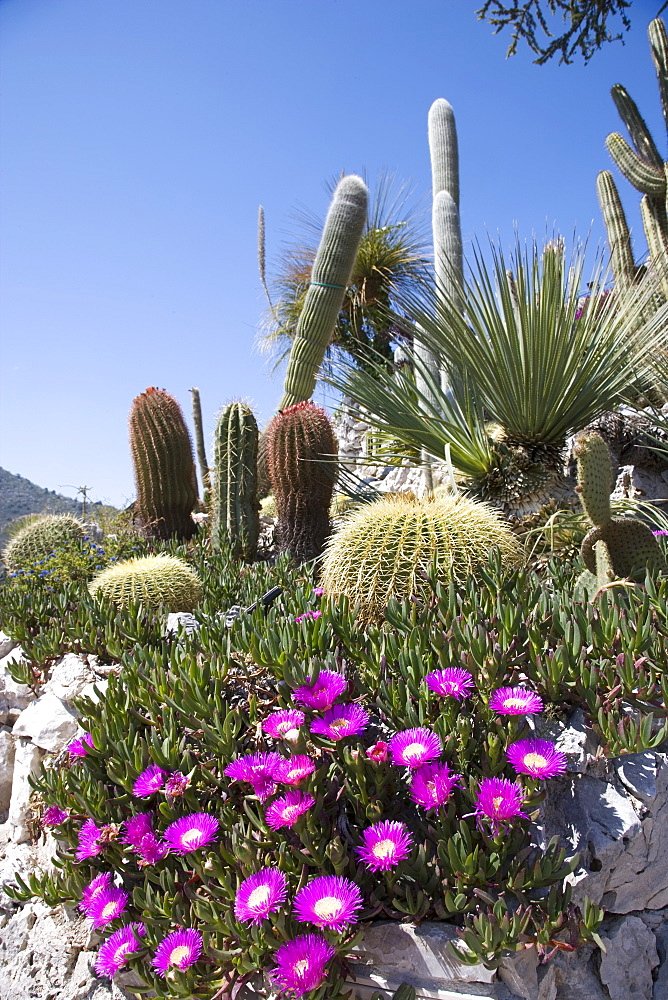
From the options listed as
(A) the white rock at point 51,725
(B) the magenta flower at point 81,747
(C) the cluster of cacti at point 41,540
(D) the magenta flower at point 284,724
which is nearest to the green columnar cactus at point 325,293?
(C) the cluster of cacti at point 41,540

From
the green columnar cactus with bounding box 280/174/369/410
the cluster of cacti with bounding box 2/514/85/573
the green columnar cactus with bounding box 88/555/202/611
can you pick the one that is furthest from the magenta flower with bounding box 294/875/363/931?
the green columnar cactus with bounding box 280/174/369/410

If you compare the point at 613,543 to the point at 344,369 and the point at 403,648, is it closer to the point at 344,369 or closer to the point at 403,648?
the point at 403,648

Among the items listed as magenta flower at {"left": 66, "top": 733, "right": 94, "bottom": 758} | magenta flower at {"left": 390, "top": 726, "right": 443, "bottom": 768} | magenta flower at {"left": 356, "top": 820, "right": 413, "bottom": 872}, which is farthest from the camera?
magenta flower at {"left": 66, "top": 733, "right": 94, "bottom": 758}

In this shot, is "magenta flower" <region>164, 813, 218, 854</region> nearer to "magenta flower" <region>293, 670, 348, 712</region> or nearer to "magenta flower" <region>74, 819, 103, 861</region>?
"magenta flower" <region>74, 819, 103, 861</region>

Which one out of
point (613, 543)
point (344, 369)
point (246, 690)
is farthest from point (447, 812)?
point (344, 369)

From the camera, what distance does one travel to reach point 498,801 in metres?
1.78

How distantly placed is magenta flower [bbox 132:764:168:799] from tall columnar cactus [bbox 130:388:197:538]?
4813mm

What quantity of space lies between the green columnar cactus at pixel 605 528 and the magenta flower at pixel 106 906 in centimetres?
215

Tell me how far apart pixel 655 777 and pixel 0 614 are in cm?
354

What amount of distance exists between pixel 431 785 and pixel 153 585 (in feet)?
8.84

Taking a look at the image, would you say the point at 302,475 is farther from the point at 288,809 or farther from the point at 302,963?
the point at 302,963

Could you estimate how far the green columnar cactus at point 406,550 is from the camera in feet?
10.4

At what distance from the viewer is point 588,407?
4289mm

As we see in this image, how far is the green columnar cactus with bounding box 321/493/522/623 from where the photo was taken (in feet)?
10.4
